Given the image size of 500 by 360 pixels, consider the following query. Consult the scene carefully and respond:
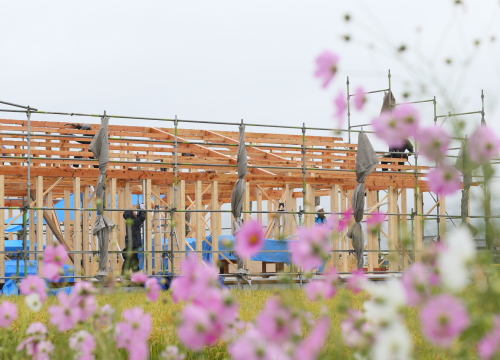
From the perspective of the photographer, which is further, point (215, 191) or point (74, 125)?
point (215, 191)

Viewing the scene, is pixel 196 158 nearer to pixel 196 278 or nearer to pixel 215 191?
pixel 215 191

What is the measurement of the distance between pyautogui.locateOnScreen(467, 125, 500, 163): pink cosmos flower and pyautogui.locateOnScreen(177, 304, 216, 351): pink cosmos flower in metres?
0.86

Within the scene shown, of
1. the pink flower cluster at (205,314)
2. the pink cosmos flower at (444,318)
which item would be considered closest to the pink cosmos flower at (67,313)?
the pink flower cluster at (205,314)

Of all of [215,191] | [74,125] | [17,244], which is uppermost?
[74,125]

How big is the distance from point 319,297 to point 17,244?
19.5 metres

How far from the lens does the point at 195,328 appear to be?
63.9 inches

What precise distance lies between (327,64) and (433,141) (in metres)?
0.42

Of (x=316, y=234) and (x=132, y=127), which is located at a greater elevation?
(x=132, y=127)

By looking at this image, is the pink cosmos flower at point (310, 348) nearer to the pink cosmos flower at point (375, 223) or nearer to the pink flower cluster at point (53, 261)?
the pink cosmos flower at point (375, 223)

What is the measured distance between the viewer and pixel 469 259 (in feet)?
4.95

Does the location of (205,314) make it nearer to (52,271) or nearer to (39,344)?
(52,271)

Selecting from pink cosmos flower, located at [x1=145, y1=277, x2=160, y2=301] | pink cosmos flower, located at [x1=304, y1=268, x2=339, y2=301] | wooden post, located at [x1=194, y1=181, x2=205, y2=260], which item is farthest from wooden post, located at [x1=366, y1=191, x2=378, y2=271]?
pink cosmos flower, located at [x1=304, y1=268, x2=339, y2=301]

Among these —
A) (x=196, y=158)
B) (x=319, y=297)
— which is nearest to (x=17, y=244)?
(x=196, y=158)

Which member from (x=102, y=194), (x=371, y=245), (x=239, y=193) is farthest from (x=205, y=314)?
(x=371, y=245)
